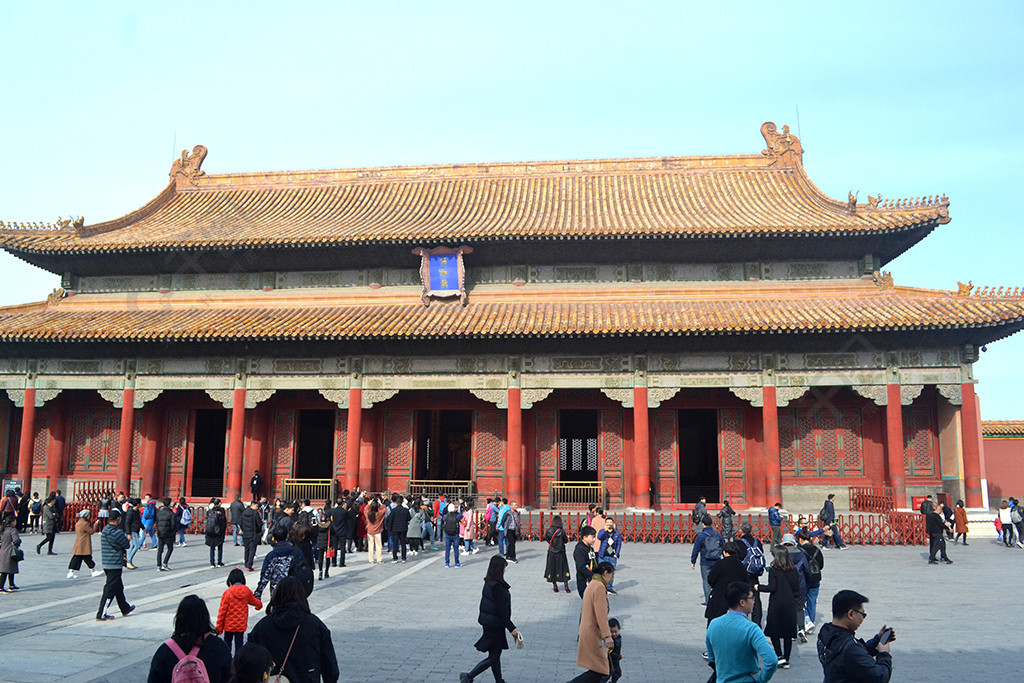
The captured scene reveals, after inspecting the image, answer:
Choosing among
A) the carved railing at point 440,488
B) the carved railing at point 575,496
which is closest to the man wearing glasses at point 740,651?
the carved railing at point 575,496

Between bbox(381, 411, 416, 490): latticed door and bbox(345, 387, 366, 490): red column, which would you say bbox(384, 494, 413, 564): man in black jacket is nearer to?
bbox(345, 387, 366, 490): red column

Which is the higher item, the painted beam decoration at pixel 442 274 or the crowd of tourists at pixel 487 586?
the painted beam decoration at pixel 442 274

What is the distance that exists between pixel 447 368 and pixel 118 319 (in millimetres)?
11748

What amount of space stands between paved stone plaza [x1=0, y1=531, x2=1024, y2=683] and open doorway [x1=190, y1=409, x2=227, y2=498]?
9095 millimetres

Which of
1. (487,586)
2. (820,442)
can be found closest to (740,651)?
(487,586)

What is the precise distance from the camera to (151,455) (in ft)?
84.0

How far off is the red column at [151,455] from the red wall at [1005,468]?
3207 cm

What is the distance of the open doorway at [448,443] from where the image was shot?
2883 cm

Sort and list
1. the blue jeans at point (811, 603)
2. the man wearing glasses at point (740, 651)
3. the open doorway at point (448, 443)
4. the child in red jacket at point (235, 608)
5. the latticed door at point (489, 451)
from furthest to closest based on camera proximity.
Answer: the open doorway at point (448, 443), the latticed door at point (489, 451), the blue jeans at point (811, 603), the child in red jacket at point (235, 608), the man wearing glasses at point (740, 651)

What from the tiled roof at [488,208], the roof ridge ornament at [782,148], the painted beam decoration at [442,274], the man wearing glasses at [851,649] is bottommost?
the man wearing glasses at [851,649]

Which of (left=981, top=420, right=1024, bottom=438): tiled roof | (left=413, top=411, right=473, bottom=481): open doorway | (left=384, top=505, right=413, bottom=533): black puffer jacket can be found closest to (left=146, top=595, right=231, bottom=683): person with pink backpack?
(left=384, top=505, right=413, bottom=533): black puffer jacket

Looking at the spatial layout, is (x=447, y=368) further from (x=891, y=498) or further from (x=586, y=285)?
(x=891, y=498)

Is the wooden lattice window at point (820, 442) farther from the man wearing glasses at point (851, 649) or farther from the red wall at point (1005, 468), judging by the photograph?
the man wearing glasses at point (851, 649)

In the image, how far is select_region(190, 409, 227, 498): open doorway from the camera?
89.2 ft
